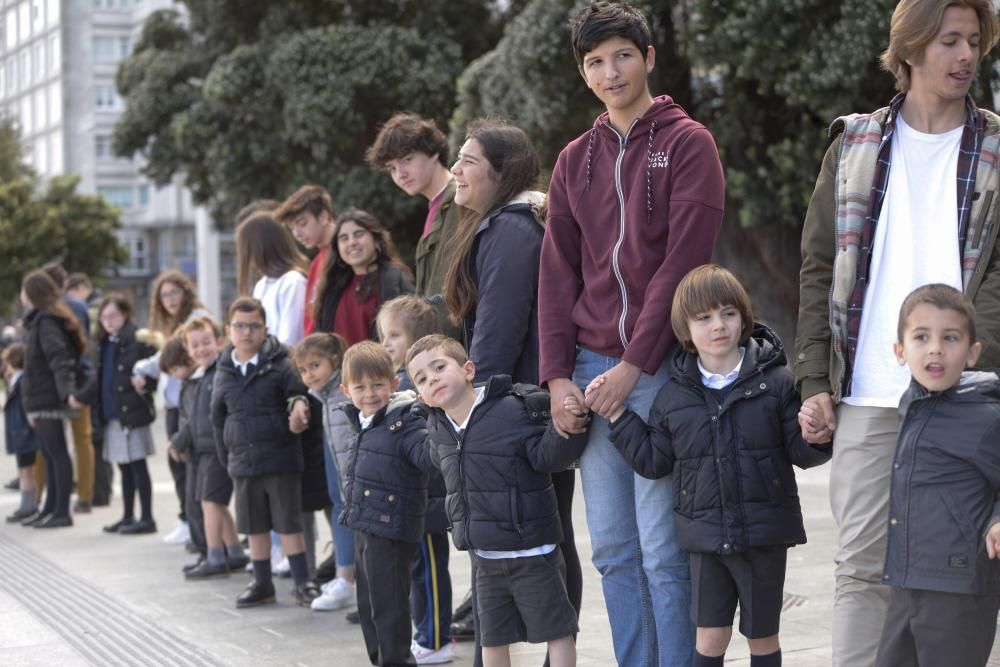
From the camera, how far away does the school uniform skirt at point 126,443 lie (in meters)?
9.71

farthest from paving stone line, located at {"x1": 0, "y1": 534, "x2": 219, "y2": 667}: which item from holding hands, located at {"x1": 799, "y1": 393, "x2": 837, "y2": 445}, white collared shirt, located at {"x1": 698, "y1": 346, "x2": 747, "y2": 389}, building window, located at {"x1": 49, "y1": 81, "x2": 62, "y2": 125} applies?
building window, located at {"x1": 49, "y1": 81, "x2": 62, "y2": 125}

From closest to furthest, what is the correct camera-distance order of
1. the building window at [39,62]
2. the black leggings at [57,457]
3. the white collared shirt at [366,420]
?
the white collared shirt at [366,420], the black leggings at [57,457], the building window at [39,62]

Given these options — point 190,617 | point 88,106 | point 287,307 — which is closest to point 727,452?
point 190,617

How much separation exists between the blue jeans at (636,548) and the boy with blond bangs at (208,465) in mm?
3796

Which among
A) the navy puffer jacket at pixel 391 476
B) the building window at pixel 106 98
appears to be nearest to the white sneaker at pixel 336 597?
the navy puffer jacket at pixel 391 476

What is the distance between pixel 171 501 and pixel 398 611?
Result: 6.90 metres

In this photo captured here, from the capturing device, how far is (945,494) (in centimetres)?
321

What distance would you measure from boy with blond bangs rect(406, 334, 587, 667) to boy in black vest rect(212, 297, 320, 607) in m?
2.34

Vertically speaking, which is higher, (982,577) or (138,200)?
(138,200)

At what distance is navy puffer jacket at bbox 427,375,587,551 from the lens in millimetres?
4227

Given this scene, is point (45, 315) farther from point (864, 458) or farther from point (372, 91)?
point (372, 91)

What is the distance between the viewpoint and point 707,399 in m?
3.81

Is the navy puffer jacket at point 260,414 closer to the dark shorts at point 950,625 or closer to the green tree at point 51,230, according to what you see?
the dark shorts at point 950,625

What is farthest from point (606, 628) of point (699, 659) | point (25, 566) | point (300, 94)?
point (300, 94)
